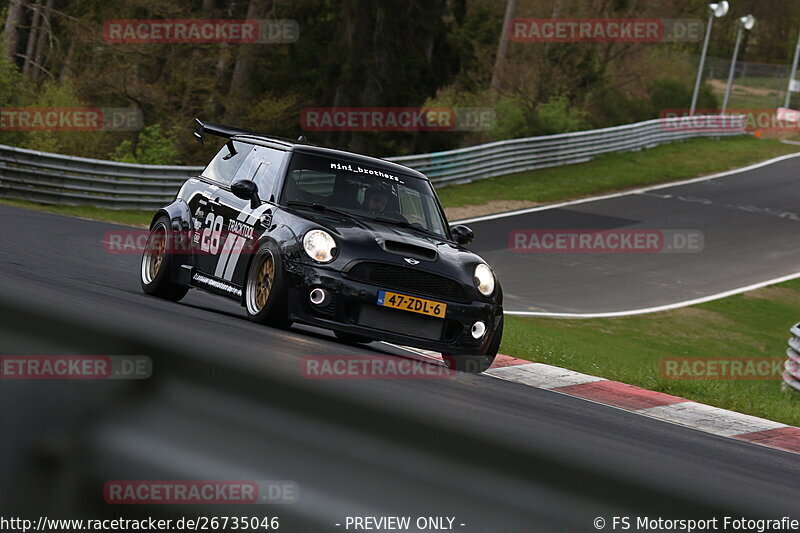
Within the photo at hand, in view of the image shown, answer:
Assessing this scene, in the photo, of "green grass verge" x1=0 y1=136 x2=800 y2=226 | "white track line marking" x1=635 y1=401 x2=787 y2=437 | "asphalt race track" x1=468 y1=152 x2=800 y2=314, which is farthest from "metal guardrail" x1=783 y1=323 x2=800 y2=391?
"green grass verge" x1=0 y1=136 x2=800 y2=226

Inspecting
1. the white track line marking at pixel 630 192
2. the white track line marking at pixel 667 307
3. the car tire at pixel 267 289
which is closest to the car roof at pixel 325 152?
the car tire at pixel 267 289

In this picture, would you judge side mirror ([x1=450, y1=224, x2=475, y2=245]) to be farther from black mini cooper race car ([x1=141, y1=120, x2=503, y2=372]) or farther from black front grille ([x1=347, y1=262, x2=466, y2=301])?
black front grille ([x1=347, y1=262, x2=466, y2=301])

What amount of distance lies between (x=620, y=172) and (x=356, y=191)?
27.5 metres

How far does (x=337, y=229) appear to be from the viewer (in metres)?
8.09

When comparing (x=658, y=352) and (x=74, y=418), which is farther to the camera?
(x=658, y=352)

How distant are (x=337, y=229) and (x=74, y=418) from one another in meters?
5.53

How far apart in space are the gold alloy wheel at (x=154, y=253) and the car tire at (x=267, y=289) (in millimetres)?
1529

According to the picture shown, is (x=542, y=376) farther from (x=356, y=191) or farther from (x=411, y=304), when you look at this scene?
(x=356, y=191)

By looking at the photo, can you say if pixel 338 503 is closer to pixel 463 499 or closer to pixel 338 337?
pixel 463 499

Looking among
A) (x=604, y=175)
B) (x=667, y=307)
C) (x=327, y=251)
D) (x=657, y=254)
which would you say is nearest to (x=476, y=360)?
(x=327, y=251)

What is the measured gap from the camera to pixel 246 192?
8820 mm

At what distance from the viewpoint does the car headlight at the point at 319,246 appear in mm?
7879

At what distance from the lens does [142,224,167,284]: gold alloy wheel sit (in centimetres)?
970

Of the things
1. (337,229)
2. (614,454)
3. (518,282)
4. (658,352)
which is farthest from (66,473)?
(518,282)
